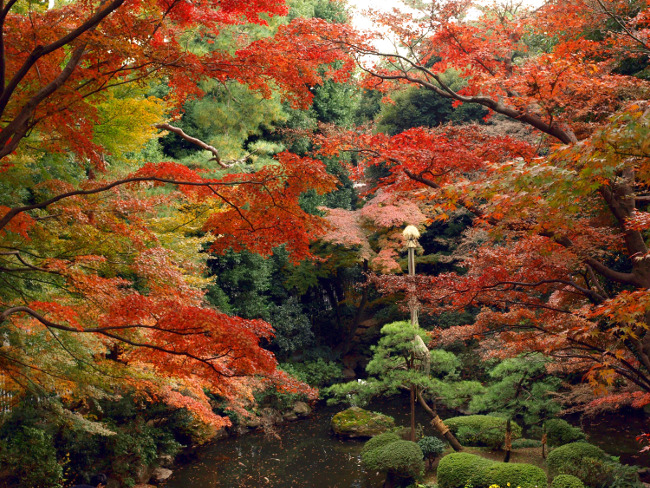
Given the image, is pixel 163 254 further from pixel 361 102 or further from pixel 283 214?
pixel 361 102

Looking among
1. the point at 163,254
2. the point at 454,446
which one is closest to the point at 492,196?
the point at 163,254

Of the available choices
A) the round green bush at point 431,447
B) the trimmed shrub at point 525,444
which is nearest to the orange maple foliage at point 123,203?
the round green bush at point 431,447

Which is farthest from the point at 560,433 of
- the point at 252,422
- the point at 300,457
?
the point at 252,422

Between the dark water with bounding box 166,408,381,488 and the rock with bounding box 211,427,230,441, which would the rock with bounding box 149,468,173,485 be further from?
the rock with bounding box 211,427,230,441

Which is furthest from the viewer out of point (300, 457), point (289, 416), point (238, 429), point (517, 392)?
point (289, 416)

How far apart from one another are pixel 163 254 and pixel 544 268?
4287 mm

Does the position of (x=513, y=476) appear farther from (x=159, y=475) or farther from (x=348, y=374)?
(x=348, y=374)

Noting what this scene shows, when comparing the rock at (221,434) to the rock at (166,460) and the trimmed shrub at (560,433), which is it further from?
the trimmed shrub at (560,433)

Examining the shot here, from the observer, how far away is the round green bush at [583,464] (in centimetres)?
662

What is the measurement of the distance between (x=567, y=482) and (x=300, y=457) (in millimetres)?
5685

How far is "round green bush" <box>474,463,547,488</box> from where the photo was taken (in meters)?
6.57

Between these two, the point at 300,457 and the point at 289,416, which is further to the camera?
the point at 289,416

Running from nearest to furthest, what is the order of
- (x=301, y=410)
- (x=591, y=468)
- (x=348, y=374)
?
(x=591, y=468) → (x=301, y=410) → (x=348, y=374)

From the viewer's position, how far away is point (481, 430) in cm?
927
